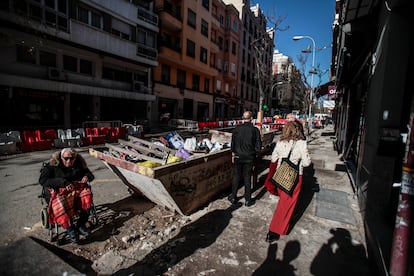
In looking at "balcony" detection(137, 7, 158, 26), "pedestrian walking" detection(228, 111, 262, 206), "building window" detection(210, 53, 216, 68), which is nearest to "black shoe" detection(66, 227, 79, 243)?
"pedestrian walking" detection(228, 111, 262, 206)

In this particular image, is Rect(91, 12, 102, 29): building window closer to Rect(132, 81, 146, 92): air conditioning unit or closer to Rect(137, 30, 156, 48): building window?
Rect(137, 30, 156, 48): building window

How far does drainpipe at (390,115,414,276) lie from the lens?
1655 millimetres

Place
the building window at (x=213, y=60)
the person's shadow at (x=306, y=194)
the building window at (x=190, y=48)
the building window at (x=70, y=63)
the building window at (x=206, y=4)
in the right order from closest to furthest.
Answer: the person's shadow at (x=306, y=194)
the building window at (x=70, y=63)
the building window at (x=190, y=48)
the building window at (x=206, y=4)
the building window at (x=213, y=60)

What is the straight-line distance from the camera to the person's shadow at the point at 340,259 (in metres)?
2.75

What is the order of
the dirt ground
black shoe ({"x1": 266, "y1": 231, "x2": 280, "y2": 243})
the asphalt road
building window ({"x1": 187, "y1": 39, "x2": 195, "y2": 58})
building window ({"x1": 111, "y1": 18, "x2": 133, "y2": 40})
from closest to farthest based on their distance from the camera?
the dirt ground < black shoe ({"x1": 266, "y1": 231, "x2": 280, "y2": 243}) < the asphalt road < building window ({"x1": 111, "y1": 18, "x2": 133, "y2": 40}) < building window ({"x1": 187, "y1": 39, "x2": 195, "y2": 58})

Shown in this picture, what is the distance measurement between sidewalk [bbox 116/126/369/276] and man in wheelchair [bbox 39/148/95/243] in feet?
3.85

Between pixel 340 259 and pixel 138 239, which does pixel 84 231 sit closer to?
pixel 138 239

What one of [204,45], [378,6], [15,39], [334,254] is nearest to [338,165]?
[378,6]

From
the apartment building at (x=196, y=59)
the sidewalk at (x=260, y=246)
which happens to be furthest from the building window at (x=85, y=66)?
the sidewalk at (x=260, y=246)

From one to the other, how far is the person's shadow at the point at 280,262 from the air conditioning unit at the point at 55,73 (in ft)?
53.0

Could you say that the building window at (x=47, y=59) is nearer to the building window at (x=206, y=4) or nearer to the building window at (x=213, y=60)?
the building window at (x=206, y=4)

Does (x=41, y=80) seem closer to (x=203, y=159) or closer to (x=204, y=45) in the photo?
(x=203, y=159)

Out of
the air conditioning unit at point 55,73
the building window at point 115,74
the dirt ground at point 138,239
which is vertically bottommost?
the dirt ground at point 138,239

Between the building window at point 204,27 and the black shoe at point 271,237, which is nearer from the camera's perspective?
the black shoe at point 271,237
